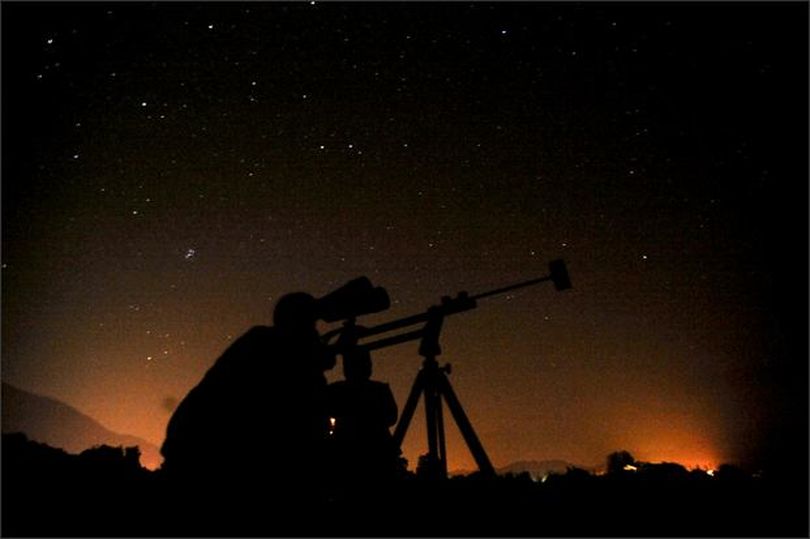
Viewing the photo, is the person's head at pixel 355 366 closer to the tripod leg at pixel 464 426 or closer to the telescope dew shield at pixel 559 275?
the tripod leg at pixel 464 426

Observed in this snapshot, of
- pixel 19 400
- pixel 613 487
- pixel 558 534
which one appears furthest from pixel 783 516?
pixel 19 400

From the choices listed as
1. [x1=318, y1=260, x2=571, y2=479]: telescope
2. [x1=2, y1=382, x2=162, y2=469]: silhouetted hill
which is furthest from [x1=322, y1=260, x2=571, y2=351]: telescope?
[x1=2, y1=382, x2=162, y2=469]: silhouetted hill

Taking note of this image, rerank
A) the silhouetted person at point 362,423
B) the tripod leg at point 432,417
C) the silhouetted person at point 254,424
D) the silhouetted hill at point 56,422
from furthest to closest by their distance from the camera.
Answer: the silhouetted hill at point 56,422
the tripod leg at point 432,417
the silhouetted person at point 362,423
the silhouetted person at point 254,424

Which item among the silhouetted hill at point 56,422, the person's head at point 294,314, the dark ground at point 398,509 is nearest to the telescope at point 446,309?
the person's head at point 294,314

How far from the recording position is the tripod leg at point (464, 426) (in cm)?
488

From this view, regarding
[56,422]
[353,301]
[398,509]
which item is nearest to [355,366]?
[353,301]

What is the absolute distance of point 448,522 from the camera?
2863mm

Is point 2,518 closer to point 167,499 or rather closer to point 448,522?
point 167,499

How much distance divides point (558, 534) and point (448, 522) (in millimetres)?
611

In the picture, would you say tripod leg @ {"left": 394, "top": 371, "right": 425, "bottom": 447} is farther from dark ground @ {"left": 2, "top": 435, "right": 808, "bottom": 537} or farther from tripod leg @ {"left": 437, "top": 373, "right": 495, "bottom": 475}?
dark ground @ {"left": 2, "top": 435, "right": 808, "bottom": 537}

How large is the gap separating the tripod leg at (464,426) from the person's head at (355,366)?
84 centimetres

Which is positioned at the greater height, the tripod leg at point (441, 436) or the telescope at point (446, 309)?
the telescope at point (446, 309)

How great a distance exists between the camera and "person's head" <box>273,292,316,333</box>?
388cm

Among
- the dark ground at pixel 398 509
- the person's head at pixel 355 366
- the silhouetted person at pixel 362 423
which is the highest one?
the person's head at pixel 355 366
